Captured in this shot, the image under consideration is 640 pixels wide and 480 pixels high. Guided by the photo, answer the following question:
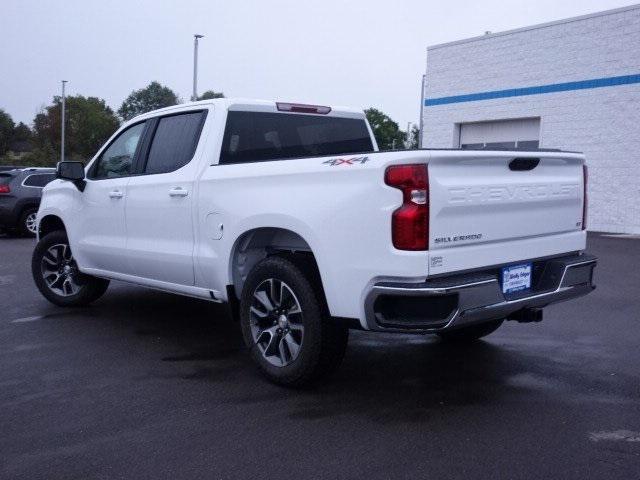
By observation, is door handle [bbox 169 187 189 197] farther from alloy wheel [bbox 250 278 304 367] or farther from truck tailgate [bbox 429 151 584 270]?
truck tailgate [bbox 429 151 584 270]

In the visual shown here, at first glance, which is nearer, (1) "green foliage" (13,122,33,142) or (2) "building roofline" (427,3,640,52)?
(2) "building roofline" (427,3,640,52)

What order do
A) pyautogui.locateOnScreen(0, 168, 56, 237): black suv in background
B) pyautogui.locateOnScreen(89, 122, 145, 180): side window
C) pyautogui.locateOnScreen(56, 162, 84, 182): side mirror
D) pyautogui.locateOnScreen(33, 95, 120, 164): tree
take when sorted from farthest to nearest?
pyautogui.locateOnScreen(33, 95, 120, 164): tree
pyautogui.locateOnScreen(0, 168, 56, 237): black suv in background
pyautogui.locateOnScreen(56, 162, 84, 182): side mirror
pyautogui.locateOnScreen(89, 122, 145, 180): side window

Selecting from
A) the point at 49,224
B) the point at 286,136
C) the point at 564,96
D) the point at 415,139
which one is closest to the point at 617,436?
the point at 286,136

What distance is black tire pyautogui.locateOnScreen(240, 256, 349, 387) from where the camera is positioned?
4.29 m

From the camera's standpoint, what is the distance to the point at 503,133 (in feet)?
73.9

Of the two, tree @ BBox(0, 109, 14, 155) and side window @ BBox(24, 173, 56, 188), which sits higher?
tree @ BBox(0, 109, 14, 155)

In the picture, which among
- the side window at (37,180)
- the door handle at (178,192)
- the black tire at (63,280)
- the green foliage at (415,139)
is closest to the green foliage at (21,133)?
the green foliage at (415,139)

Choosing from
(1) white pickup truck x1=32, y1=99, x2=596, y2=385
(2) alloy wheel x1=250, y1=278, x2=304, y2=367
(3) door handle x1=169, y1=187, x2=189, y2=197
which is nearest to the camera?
(1) white pickup truck x1=32, y1=99, x2=596, y2=385

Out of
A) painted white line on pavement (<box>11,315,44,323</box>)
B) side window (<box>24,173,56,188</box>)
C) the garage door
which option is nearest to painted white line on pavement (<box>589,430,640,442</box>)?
painted white line on pavement (<box>11,315,44,323</box>)

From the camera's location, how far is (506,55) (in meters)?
22.1

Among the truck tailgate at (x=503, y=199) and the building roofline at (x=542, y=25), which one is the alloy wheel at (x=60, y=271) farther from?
the building roofline at (x=542, y=25)

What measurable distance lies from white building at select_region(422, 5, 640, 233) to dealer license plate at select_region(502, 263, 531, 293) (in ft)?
54.1

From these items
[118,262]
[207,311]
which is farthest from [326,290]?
[207,311]

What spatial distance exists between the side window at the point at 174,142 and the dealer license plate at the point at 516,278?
2668mm
